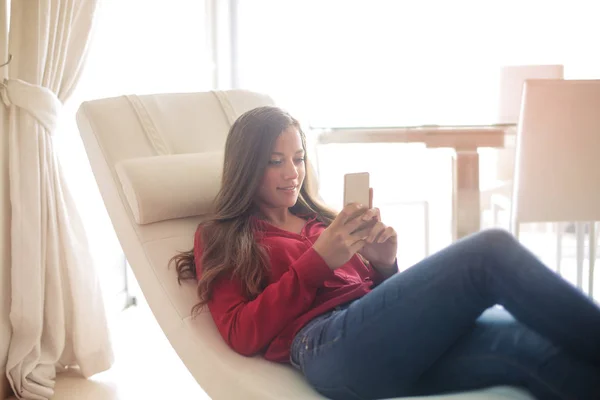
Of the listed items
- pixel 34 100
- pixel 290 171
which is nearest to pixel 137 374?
pixel 34 100

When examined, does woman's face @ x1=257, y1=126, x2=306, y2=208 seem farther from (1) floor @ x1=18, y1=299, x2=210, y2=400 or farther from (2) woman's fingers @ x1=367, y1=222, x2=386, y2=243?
(1) floor @ x1=18, y1=299, x2=210, y2=400

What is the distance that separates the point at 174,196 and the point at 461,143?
2.95ft

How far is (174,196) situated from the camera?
Result: 5.53ft

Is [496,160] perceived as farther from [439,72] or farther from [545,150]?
[545,150]

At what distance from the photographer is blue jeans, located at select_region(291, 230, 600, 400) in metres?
1.10

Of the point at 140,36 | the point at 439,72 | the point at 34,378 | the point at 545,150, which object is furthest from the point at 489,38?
the point at 34,378

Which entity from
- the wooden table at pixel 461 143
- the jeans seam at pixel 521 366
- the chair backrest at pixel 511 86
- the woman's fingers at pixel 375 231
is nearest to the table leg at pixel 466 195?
the wooden table at pixel 461 143

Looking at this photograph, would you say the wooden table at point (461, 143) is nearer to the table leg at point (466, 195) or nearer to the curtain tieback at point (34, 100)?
the table leg at point (466, 195)

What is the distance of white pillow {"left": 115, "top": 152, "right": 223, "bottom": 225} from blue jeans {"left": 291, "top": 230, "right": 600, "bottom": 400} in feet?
1.71

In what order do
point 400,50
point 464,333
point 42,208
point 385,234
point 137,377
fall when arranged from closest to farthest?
point 464,333
point 385,234
point 42,208
point 137,377
point 400,50

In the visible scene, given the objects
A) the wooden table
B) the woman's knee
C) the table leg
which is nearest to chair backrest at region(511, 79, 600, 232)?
the wooden table

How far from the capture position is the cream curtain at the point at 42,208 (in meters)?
2.13

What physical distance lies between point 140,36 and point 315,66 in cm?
111

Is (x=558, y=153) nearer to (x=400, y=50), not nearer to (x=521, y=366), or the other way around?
(x=521, y=366)
